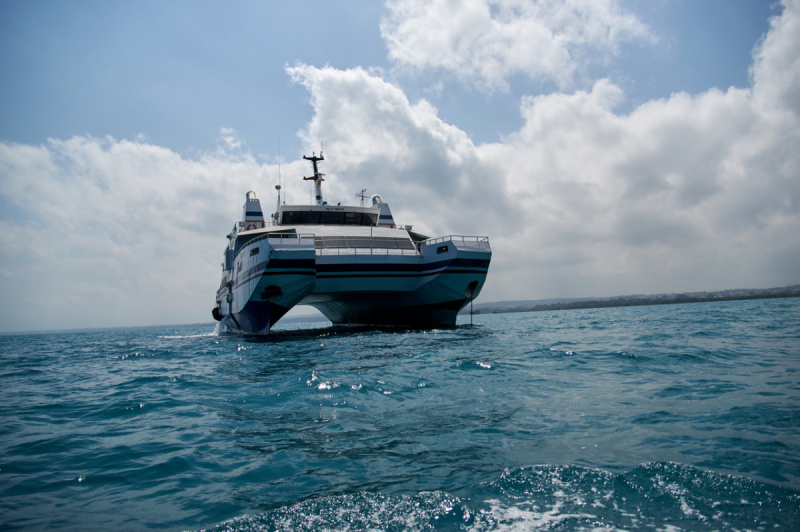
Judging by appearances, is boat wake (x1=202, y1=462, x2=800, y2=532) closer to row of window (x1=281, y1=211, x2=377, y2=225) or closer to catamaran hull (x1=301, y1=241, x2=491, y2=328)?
catamaran hull (x1=301, y1=241, x2=491, y2=328)

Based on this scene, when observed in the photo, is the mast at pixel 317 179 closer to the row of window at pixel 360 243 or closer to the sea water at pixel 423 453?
the row of window at pixel 360 243

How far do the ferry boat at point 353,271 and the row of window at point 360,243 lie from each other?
0.15 ft

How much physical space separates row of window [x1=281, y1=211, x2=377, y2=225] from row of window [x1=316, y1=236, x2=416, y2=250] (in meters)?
3.95

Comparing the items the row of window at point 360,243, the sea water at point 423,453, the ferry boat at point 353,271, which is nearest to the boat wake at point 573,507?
the sea water at point 423,453

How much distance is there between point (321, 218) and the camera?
2391 cm

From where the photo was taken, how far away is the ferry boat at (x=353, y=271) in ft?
56.6

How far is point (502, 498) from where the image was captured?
2.89 meters

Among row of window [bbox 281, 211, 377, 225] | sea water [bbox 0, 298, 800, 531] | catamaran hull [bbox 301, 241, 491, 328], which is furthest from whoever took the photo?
row of window [bbox 281, 211, 377, 225]

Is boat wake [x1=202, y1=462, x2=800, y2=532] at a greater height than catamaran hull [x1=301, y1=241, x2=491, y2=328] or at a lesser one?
lesser

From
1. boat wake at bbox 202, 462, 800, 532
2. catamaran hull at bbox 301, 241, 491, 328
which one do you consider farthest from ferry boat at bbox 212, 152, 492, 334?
boat wake at bbox 202, 462, 800, 532

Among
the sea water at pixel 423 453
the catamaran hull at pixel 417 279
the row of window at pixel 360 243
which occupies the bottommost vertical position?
the sea water at pixel 423 453

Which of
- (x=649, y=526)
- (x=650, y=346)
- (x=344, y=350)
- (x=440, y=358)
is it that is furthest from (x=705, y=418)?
(x=344, y=350)

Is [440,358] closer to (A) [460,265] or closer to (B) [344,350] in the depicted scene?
(B) [344,350]

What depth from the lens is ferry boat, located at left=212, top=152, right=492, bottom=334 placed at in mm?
17250
